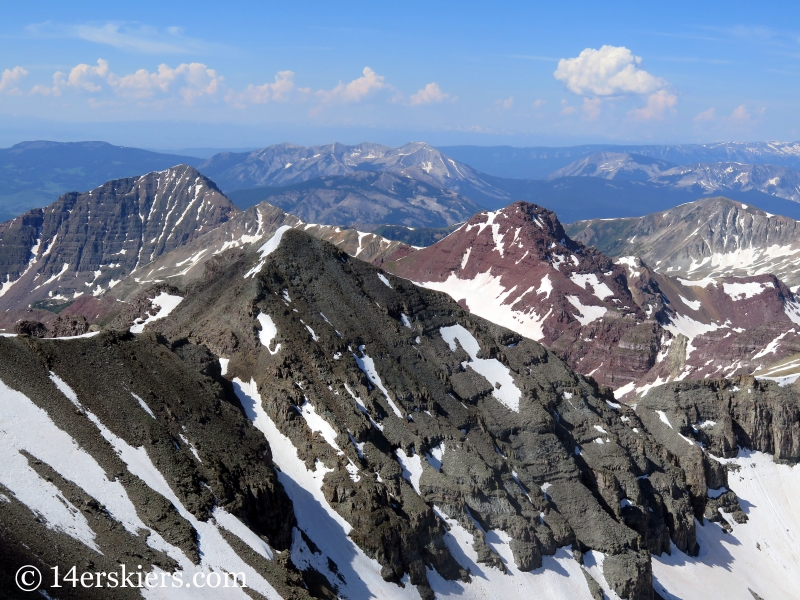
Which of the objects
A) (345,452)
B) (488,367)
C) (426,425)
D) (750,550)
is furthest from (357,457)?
(750,550)

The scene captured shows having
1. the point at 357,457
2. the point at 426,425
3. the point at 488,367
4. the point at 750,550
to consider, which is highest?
the point at 488,367

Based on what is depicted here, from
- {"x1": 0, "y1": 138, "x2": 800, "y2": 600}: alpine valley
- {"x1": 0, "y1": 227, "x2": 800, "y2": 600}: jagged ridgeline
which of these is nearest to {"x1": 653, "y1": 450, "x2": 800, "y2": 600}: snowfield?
{"x1": 0, "y1": 138, "x2": 800, "y2": 600}: alpine valley

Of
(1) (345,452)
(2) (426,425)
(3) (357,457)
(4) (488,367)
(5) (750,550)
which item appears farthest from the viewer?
(5) (750,550)

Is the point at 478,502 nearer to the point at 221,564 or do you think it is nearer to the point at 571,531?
the point at 571,531

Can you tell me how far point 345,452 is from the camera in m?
87.9

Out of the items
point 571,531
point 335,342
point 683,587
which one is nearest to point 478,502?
point 571,531

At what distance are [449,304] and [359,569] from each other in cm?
5929

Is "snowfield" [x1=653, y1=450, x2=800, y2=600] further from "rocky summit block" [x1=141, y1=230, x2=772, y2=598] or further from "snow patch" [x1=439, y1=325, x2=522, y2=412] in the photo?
"snow patch" [x1=439, y1=325, x2=522, y2=412]

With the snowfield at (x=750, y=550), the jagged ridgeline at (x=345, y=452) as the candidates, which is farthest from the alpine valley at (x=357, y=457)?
the snowfield at (x=750, y=550)

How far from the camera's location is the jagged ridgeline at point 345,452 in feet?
209

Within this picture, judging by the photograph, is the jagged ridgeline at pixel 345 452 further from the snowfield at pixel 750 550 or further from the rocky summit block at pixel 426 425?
the snowfield at pixel 750 550

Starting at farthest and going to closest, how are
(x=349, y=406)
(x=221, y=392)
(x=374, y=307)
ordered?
(x=374, y=307) → (x=349, y=406) → (x=221, y=392)

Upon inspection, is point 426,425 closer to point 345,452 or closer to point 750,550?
point 345,452

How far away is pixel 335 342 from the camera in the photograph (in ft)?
343
